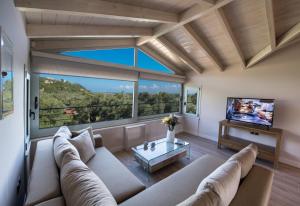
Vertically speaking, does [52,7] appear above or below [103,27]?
below

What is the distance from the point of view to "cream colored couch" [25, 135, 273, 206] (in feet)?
3.87

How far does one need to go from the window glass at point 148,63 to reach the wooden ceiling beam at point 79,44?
1.51 feet

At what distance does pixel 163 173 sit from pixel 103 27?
2837 millimetres

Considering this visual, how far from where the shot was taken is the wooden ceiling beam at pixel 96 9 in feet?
5.05

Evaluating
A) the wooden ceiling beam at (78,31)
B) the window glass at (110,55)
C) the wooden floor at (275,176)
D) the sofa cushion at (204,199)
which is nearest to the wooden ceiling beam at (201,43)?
the wooden ceiling beam at (78,31)

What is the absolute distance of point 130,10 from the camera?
213 centimetres

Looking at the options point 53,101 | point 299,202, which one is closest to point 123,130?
point 53,101

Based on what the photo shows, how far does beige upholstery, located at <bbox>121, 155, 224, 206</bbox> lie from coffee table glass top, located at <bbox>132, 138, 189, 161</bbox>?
27.8 inches

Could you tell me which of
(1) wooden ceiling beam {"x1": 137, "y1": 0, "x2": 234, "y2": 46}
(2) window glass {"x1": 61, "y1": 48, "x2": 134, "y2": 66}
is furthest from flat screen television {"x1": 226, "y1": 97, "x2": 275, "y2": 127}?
(2) window glass {"x1": 61, "y1": 48, "x2": 134, "y2": 66}

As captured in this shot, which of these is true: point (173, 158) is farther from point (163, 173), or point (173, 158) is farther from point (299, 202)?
point (299, 202)

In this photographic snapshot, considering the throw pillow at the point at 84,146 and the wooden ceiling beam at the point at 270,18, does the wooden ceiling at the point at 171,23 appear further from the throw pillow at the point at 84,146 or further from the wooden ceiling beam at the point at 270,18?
the throw pillow at the point at 84,146

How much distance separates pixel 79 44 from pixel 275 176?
4533mm

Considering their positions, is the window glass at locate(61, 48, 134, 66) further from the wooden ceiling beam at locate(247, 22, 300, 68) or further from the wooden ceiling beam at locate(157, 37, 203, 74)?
the wooden ceiling beam at locate(247, 22, 300, 68)

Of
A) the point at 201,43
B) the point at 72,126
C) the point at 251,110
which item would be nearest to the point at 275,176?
the point at 251,110
